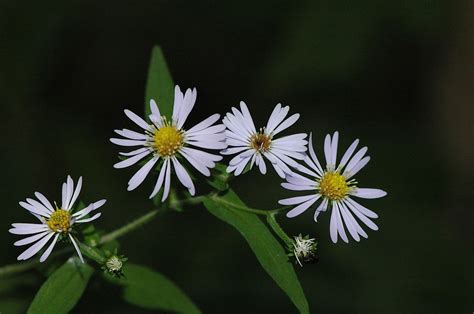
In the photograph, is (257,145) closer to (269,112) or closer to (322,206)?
(322,206)

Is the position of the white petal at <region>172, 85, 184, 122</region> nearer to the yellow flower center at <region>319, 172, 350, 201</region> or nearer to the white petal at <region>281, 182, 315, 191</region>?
the white petal at <region>281, 182, 315, 191</region>

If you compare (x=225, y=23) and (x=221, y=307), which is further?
(x=225, y=23)

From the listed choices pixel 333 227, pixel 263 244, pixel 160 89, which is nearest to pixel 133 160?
pixel 160 89

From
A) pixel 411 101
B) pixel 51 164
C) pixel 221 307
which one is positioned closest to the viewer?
pixel 221 307

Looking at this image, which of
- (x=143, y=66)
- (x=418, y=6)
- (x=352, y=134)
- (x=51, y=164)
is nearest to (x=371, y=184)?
(x=352, y=134)

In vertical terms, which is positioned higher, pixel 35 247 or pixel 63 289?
pixel 35 247

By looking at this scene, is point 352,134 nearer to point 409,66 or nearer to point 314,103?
point 314,103

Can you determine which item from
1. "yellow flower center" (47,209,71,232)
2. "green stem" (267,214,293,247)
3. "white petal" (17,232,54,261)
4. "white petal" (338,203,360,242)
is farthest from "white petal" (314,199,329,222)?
"white petal" (17,232,54,261)
